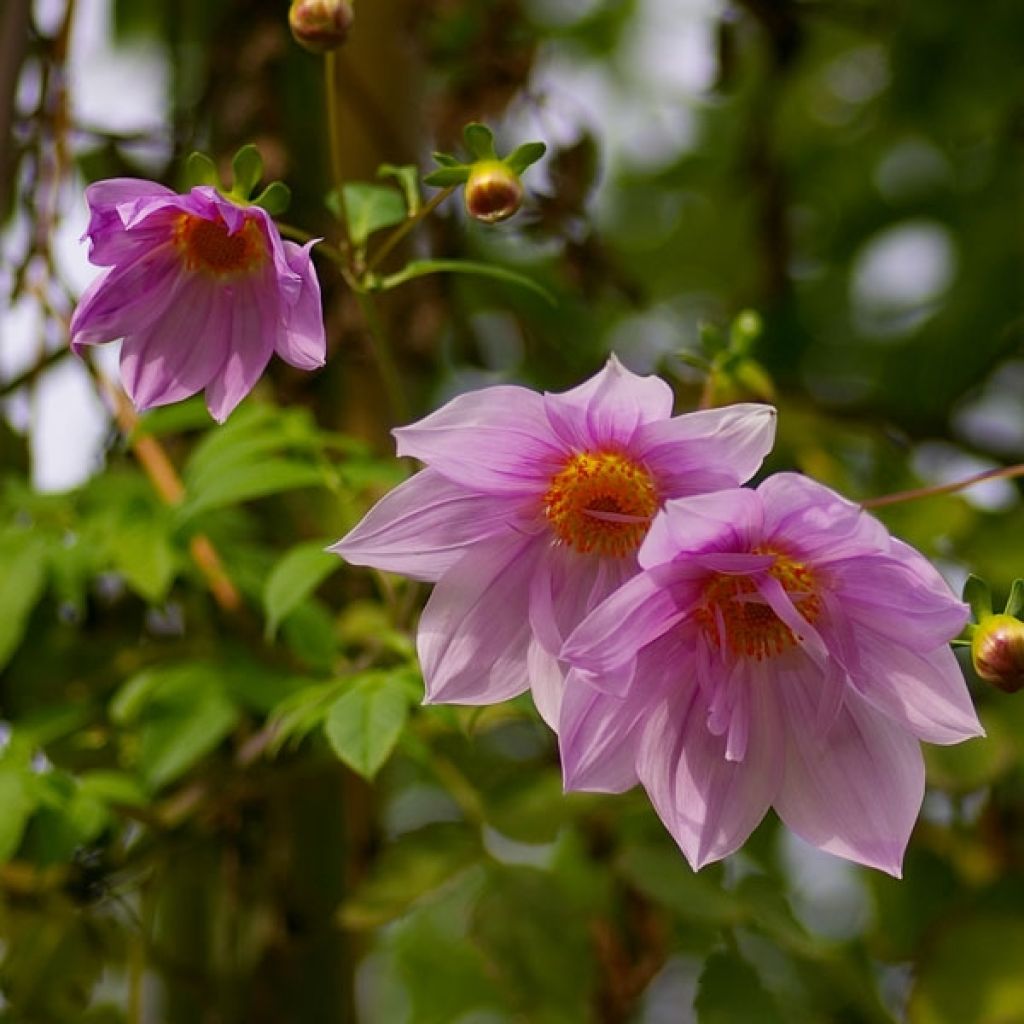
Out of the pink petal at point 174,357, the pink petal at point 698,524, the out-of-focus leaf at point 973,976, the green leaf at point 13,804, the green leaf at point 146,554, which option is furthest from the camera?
the out-of-focus leaf at point 973,976

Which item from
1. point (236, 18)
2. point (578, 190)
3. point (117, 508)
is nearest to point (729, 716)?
point (117, 508)

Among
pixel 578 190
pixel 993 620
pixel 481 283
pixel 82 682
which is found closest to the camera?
pixel 993 620

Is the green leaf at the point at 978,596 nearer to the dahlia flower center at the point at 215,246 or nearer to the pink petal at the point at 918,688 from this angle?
the pink petal at the point at 918,688

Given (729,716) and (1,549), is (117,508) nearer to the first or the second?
(1,549)

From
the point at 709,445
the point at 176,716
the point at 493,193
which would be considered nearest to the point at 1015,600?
the point at 709,445

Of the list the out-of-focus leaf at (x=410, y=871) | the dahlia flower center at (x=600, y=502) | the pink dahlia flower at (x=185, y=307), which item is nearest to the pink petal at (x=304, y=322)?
the pink dahlia flower at (x=185, y=307)

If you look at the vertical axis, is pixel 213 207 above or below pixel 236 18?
above

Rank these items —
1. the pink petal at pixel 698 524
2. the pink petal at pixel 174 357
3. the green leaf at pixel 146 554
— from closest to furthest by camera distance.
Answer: the pink petal at pixel 698 524, the pink petal at pixel 174 357, the green leaf at pixel 146 554
